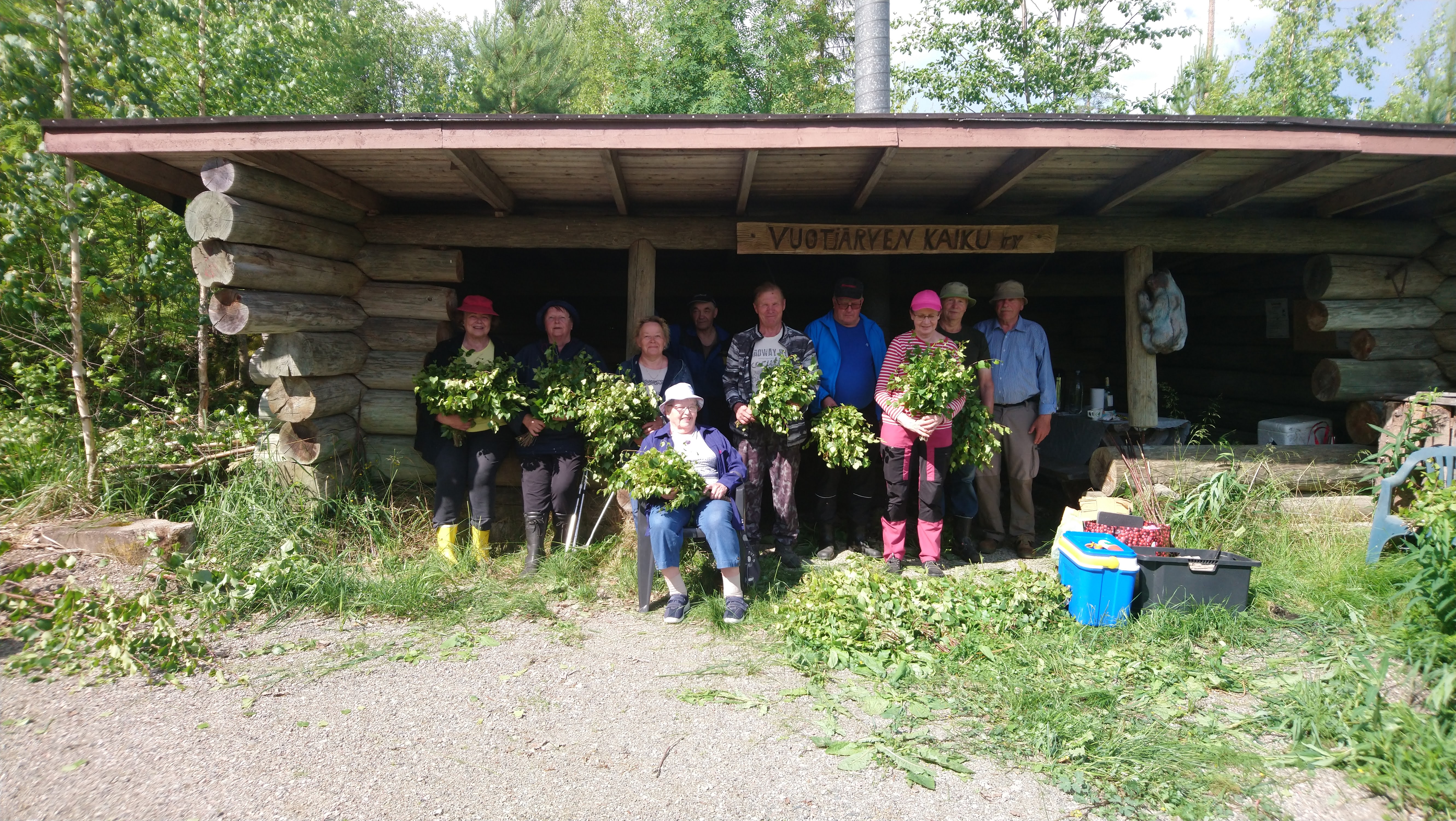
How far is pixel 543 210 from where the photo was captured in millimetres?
6680

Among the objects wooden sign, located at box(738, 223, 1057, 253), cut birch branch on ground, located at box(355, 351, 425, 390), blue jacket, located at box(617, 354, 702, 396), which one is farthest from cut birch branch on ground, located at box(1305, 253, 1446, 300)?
cut birch branch on ground, located at box(355, 351, 425, 390)

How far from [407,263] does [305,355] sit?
126 centimetres

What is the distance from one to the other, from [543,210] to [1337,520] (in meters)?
7.07

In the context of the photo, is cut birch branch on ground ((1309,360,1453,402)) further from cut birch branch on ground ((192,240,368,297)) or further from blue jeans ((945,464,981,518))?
cut birch branch on ground ((192,240,368,297))

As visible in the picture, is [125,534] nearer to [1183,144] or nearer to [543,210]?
[543,210]

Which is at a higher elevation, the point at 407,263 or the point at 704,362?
the point at 407,263

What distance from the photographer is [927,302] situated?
5535mm

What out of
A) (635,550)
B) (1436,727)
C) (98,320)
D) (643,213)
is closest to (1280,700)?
(1436,727)

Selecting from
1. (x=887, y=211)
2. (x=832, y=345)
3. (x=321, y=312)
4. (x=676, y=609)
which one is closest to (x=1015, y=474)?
(x=832, y=345)

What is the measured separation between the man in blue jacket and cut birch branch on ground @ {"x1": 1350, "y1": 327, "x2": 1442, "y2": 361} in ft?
14.3

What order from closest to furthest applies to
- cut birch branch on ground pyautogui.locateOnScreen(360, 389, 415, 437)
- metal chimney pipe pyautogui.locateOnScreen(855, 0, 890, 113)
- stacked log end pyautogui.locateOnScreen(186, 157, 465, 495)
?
1. stacked log end pyautogui.locateOnScreen(186, 157, 465, 495)
2. cut birch branch on ground pyautogui.locateOnScreen(360, 389, 415, 437)
3. metal chimney pipe pyautogui.locateOnScreen(855, 0, 890, 113)

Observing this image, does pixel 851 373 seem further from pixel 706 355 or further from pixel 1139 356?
pixel 1139 356

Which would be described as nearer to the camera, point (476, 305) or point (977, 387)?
point (977, 387)

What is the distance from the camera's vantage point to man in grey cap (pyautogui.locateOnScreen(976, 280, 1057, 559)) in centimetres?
605
